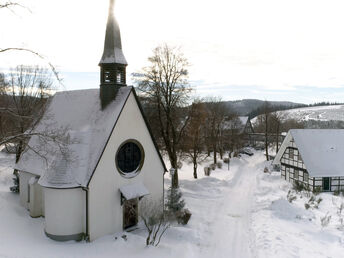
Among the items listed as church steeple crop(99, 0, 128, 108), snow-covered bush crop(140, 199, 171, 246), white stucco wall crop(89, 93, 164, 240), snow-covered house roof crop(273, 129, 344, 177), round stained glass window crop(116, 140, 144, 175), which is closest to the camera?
snow-covered bush crop(140, 199, 171, 246)

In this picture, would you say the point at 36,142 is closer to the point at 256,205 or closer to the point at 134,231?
the point at 134,231

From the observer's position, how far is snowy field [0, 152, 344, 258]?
12.5 m

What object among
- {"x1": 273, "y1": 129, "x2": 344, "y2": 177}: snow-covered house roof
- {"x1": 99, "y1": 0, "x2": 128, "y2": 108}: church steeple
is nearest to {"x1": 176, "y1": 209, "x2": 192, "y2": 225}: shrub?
{"x1": 99, "y1": 0, "x2": 128, "y2": 108}: church steeple

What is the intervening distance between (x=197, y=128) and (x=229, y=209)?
10.9 metres

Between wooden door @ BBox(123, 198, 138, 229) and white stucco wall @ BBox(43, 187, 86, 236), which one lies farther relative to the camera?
wooden door @ BBox(123, 198, 138, 229)

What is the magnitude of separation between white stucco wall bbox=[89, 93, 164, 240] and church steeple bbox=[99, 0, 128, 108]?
143 cm

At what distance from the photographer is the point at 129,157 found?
1585 centimetres

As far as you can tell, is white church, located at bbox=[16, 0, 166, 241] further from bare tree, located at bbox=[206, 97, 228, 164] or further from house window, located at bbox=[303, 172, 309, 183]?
bare tree, located at bbox=[206, 97, 228, 164]

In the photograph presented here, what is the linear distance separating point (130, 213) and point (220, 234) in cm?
539

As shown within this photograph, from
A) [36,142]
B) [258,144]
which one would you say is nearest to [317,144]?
[36,142]

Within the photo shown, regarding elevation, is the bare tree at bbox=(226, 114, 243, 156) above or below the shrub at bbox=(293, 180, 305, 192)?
above

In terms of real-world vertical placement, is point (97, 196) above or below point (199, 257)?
above

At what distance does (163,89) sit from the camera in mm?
22531

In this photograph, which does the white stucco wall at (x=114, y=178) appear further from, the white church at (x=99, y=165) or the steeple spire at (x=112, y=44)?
the steeple spire at (x=112, y=44)
